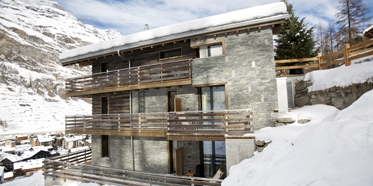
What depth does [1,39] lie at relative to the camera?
87.7m

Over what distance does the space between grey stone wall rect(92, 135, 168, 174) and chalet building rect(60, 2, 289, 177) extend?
62 mm

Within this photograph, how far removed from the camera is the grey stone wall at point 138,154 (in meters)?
11.0

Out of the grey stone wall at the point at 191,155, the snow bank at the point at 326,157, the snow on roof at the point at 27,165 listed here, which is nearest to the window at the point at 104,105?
the grey stone wall at the point at 191,155

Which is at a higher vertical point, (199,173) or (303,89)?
(303,89)

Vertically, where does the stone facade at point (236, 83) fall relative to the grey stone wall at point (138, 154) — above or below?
above

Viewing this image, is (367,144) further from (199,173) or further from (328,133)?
(199,173)

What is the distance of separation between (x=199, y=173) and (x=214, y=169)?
34.3 inches

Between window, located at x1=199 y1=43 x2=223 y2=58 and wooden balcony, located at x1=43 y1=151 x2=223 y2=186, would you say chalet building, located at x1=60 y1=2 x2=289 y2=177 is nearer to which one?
window, located at x1=199 y1=43 x2=223 y2=58

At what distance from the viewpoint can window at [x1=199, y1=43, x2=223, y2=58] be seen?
9.95m

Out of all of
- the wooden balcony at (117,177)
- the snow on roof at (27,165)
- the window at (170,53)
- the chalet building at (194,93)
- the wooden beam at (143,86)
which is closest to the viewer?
the wooden balcony at (117,177)

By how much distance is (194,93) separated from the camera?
1062cm

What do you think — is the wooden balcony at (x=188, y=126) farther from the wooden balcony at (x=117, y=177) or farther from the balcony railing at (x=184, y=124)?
the wooden balcony at (x=117, y=177)

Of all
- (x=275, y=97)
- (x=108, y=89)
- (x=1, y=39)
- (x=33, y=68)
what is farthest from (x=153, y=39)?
(x=1, y=39)

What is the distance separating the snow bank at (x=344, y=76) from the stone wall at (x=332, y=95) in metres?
0.19
